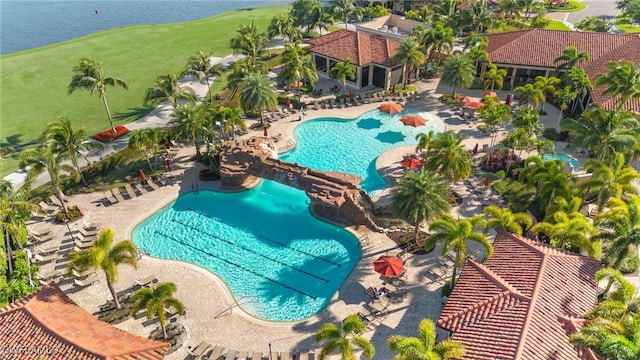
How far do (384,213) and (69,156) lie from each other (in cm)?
2791

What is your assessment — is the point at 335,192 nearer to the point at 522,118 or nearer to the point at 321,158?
the point at 321,158

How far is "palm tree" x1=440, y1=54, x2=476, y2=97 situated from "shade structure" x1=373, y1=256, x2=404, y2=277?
30.4 m

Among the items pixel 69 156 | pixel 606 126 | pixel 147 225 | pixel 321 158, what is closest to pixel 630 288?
pixel 606 126

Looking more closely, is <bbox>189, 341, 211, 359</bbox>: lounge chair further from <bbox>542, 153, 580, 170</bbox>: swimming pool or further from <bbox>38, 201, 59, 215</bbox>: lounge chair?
Result: <bbox>542, 153, 580, 170</bbox>: swimming pool

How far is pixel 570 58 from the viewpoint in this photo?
52.1 metres

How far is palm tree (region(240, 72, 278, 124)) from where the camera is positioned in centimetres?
4638

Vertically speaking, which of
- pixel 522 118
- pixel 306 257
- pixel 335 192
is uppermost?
pixel 522 118

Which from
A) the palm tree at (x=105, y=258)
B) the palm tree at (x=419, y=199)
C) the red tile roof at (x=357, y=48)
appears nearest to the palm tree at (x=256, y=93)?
the red tile roof at (x=357, y=48)

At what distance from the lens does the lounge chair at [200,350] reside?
83.8ft

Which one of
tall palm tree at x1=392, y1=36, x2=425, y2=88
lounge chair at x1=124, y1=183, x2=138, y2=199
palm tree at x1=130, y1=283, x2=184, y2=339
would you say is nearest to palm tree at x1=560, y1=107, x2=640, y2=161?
tall palm tree at x1=392, y1=36, x2=425, y2=88

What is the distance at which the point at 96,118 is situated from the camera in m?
52.5

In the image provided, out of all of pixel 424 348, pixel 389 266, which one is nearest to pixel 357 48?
pixel 389 266

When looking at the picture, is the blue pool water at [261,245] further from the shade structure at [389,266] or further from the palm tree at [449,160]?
the palm tree at [449,160]

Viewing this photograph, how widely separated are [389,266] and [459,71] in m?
31.8
